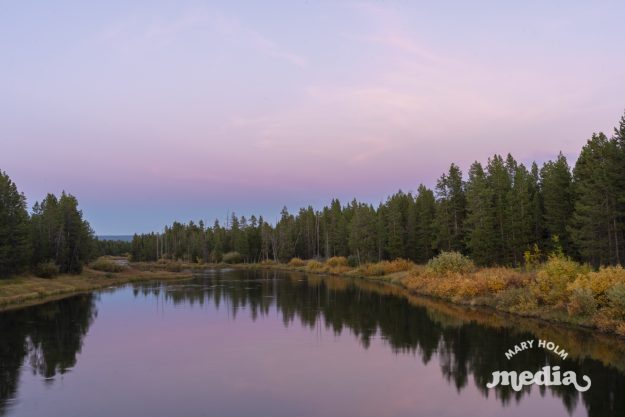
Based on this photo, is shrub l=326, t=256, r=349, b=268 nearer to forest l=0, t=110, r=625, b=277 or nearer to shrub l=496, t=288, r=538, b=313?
forest l=0, t=110, r=625, b=277

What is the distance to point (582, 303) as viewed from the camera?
28953mm

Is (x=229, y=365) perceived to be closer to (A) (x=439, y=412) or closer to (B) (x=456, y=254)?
(A) (x=439, y=412)

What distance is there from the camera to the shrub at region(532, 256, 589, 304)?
32.2 m

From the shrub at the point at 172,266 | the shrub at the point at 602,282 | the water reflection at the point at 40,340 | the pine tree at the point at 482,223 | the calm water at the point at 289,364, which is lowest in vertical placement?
the calm water at the point at 289,364

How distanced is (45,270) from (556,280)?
6159 cm

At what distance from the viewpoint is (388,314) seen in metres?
38.4

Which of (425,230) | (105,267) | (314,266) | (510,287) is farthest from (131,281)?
(510,287)

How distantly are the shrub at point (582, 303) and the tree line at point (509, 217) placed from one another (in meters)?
14.8

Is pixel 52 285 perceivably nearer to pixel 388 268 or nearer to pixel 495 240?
pixel 388 268

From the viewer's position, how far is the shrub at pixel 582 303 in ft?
93.1

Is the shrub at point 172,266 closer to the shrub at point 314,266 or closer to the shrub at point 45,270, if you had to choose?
the shrub at point 314,266

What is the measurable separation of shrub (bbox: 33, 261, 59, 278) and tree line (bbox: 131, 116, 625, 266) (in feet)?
177

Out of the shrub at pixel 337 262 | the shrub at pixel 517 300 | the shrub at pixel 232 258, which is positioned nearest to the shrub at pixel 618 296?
the shrub at pixel 517 300

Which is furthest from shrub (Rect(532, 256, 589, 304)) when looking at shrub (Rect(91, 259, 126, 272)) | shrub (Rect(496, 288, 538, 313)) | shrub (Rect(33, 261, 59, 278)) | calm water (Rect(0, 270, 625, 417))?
shrub (Rect(91, 259, 126, 272))
